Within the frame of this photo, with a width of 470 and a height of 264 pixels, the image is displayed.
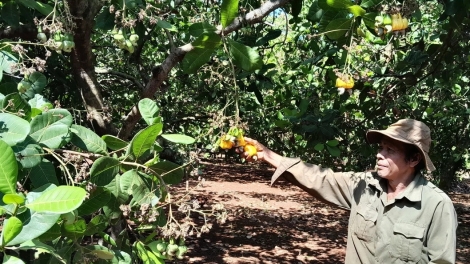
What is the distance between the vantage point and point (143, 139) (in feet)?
4.62

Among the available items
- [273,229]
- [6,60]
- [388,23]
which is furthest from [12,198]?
[273,229]

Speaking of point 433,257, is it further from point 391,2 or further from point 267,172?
point 267,172

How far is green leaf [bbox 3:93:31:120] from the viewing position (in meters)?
1.36

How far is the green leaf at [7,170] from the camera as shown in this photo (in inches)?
40.3

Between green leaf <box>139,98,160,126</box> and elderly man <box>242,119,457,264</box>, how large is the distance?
0.72 meters

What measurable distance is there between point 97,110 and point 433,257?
5.85 feet

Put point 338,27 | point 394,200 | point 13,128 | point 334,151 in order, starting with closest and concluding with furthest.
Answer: point 13,128
point 338,27
point 394,200
point 334,151

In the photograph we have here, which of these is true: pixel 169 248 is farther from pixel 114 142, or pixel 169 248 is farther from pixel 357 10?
pixel 357 10

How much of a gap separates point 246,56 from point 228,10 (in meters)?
0.19

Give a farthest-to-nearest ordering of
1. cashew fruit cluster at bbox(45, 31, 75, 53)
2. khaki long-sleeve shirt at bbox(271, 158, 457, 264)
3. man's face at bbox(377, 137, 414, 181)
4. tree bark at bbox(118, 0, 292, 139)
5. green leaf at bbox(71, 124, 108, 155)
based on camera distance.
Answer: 1. man's face at bbox(377, 137, 414, 181)
2. khaki long-sleeve shirt at bbox(271, 158, 457, 264)
3. tree bark at bbox(118, 0, 292, 139)
4. cashew fruit cluster at bbox(45, 31, 75, 53)
5. green leaf at bbox(71, 124, 108, 155)

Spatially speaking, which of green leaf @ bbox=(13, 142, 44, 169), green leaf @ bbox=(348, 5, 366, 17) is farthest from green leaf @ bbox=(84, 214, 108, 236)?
green leaf @ bbox=(348, 5, 366, 17)

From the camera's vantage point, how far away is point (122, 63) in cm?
477

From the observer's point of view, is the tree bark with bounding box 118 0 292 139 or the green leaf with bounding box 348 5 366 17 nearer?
the green leaf with bounding box 348 5 366 17

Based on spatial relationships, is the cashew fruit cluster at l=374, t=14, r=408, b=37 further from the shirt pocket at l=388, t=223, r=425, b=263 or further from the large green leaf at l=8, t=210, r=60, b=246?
the large green leaf at l=8, t=210, r=60, b=246
